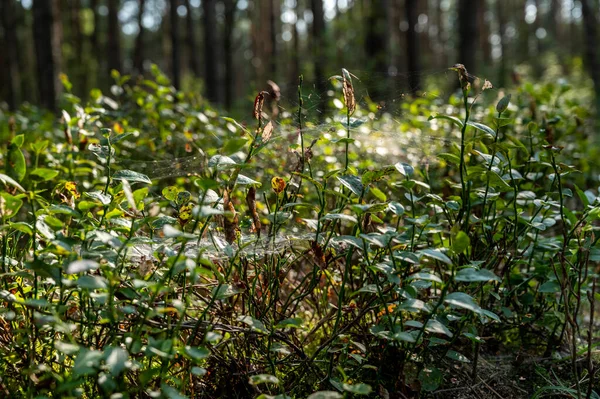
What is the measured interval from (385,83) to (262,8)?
76.3 ft

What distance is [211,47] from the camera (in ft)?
39.3

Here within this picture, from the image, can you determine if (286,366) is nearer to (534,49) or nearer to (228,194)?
(228,194)

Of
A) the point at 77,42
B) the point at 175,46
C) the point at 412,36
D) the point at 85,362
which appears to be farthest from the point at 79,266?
the point at 77,42

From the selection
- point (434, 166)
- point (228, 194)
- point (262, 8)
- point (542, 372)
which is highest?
point (262, 8)

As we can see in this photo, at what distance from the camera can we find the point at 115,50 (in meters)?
17.5

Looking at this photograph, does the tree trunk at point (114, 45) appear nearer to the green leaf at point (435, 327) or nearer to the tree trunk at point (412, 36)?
the tree trunk at point (412, 36)

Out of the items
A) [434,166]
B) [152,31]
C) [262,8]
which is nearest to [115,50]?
[262,8]

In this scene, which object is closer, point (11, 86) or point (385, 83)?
point (385, 83)

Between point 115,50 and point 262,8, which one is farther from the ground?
point 262,8

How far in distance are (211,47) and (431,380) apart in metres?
11.1

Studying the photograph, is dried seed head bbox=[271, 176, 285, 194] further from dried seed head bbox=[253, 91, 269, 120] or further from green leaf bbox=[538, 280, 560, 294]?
green leaf bbox=[538, 280, 560, 294]

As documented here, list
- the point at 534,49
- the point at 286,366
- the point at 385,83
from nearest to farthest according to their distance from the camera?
the point at 286,366
the point at 385,83
the point at 534,49

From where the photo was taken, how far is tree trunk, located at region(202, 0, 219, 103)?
11.7 meters

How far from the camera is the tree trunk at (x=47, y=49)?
747 cm
